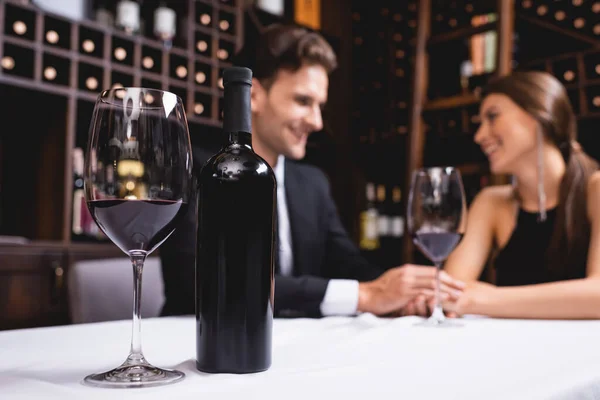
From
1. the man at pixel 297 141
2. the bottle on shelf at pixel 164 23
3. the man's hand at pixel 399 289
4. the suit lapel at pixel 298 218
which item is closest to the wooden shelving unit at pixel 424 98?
the bottle on shelf at pixel 164 23

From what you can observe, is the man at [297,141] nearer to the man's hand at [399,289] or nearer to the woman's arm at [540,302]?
the man's hand at [399,289]

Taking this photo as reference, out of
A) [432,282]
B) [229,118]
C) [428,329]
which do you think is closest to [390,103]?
[432,282]

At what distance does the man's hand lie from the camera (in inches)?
42.2

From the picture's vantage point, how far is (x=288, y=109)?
170 cm

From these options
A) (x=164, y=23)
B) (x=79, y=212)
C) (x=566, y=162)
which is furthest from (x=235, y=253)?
(x=164, y=23)

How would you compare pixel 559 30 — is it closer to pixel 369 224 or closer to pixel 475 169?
pixel 475 169

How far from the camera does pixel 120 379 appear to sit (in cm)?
45

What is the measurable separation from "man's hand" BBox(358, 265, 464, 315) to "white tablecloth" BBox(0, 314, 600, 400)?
0.20 meters

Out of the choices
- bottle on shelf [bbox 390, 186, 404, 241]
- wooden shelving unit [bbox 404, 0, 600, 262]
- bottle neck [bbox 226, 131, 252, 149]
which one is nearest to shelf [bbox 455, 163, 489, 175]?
wooden shelving unit [bbox 404, 0, 600, 262]

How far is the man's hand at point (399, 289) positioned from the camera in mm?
1072

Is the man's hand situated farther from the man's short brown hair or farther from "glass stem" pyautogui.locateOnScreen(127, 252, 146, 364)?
the man's short brown hair

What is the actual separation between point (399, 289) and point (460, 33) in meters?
2.40

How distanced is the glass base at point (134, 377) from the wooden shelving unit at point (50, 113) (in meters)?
2.15

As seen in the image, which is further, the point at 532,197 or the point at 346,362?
the point at 532,197
